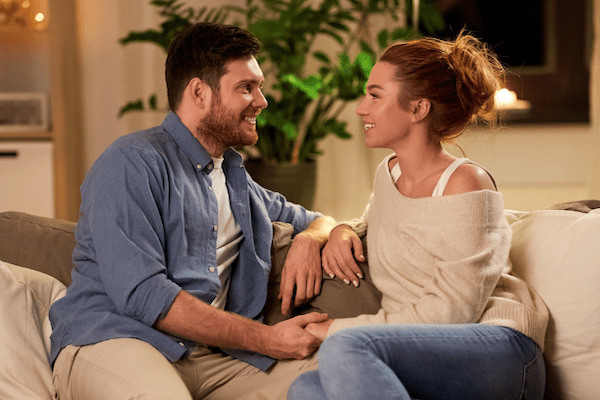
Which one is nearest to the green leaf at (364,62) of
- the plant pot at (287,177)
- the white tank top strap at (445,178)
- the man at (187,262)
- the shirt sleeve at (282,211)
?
the plant pot at (287,177)

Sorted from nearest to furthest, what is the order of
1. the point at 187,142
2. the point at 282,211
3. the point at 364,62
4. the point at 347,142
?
the point at 187,142, the point at 282,211, the point at 364,62, the point at 347,142

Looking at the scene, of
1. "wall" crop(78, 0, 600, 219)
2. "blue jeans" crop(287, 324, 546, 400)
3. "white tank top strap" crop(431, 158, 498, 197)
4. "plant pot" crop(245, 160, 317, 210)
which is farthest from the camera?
"wall" crop(78, 0, 600, 219)

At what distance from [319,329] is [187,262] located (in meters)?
0.33

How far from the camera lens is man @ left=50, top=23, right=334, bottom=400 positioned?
1184mm

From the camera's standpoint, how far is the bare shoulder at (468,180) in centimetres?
124

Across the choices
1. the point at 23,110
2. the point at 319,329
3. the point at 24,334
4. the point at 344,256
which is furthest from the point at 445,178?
the point at 23,110

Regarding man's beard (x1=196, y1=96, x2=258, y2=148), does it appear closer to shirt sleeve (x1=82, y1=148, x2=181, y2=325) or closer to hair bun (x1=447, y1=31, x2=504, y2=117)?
shirt sleeve (x1=82, y1=148, x2=181, y2=325)

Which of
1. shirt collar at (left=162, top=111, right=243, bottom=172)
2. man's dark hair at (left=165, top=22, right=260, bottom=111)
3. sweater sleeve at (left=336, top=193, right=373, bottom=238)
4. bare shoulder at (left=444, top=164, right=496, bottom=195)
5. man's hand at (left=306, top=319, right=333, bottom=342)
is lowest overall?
man's hand at (left=306, top=319, right=333, bottom=342)

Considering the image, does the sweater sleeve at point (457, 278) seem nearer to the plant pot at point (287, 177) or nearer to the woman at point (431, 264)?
the woman at point (431, 264)

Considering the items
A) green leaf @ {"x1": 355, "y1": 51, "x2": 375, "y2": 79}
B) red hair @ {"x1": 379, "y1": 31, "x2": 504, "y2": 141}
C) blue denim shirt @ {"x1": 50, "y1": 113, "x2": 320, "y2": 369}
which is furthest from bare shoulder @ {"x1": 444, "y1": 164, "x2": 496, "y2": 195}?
green leaf @ {"x1": 355, "y1": 51, "x2": 375, "y2": 79}

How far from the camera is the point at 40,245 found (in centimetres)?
154

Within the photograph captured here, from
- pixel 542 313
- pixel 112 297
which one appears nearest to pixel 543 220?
pixel 542 313

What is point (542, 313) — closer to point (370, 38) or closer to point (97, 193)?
point (97, 193)

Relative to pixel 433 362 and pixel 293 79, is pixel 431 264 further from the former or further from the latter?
pixel 293 79
